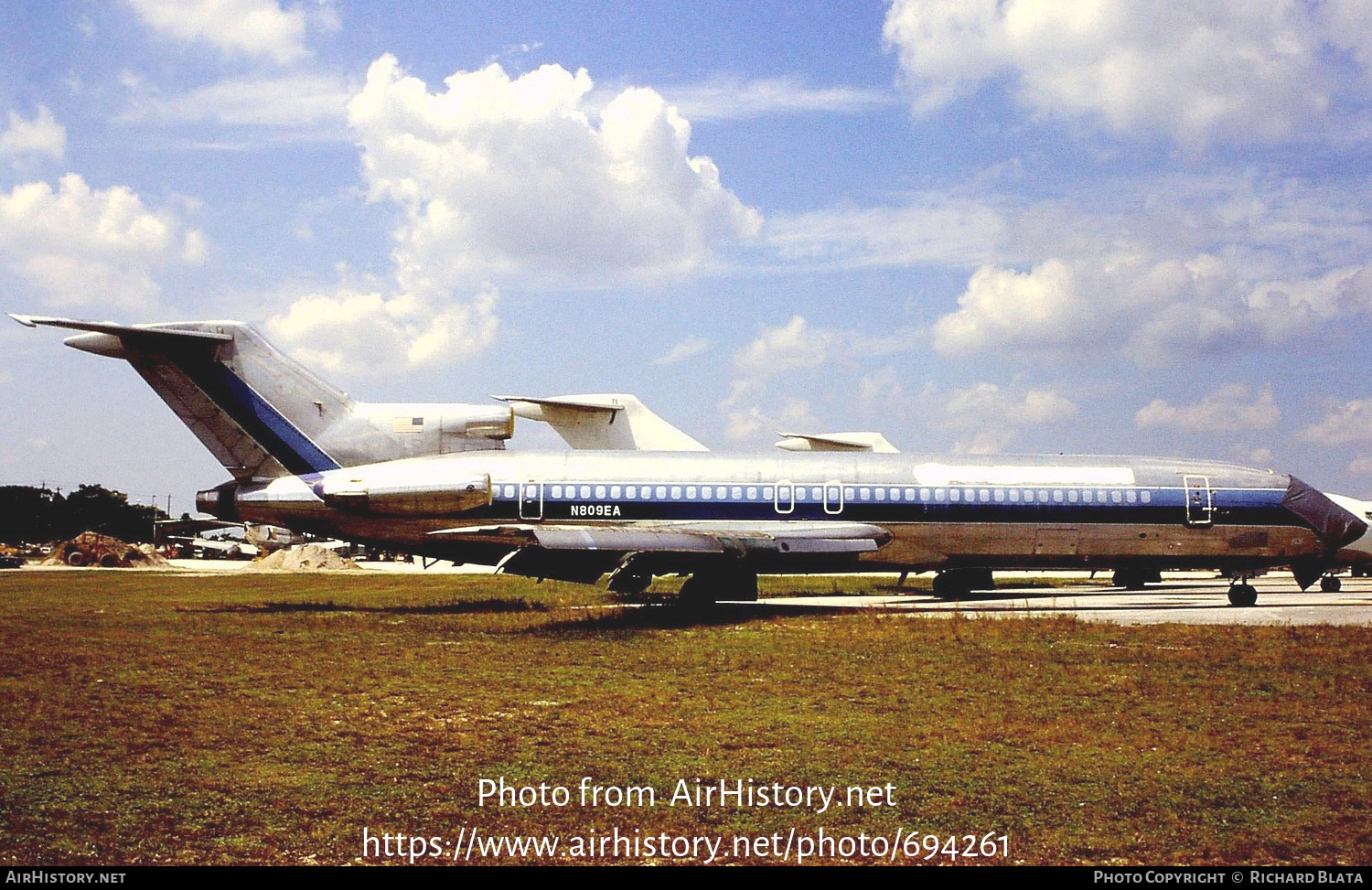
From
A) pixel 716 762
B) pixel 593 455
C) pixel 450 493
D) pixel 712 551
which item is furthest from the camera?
pixel 593 455

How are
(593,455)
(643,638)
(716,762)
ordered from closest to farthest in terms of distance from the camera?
(716,762)
(643,638)
(593,455)

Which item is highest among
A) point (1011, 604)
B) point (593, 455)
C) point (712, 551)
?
point (593, 455)

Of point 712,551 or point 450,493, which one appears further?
point 450,493

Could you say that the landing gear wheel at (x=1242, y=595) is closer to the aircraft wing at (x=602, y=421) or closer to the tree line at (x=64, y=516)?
the aircraft wing at (x=602, y=421)

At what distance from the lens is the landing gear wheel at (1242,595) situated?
23.1 meters

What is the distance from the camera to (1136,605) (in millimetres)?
23875

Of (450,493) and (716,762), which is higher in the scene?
(450,493)

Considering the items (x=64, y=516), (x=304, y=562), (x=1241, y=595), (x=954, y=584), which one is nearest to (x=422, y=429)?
(x=954, y=584)

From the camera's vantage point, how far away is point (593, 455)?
22594 millimetres

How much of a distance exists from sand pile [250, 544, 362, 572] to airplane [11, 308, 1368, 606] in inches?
1177

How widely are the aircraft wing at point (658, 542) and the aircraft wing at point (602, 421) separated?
935cm
